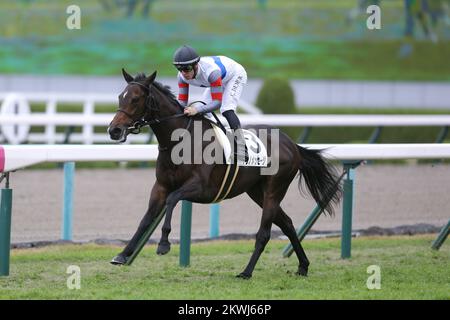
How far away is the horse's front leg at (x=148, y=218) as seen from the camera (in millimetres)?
5973

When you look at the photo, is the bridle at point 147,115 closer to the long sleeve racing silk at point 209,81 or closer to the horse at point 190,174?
the horse at point 190,174

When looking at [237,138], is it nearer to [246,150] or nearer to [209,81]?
[246,150]

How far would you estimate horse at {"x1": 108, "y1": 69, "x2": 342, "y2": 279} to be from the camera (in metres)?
6.05

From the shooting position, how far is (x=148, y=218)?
6.11 metres

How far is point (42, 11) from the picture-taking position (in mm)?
27250

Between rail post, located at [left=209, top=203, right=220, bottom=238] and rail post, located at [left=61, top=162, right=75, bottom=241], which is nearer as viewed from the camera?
rail post, located at [left=61, top=162, right=75, bottom=241]

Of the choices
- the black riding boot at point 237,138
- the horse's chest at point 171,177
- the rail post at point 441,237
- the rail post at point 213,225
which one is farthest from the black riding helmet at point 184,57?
the rail post at point 441,237

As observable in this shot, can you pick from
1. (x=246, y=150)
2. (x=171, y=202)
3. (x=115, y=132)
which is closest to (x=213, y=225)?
(x=246, y=150)

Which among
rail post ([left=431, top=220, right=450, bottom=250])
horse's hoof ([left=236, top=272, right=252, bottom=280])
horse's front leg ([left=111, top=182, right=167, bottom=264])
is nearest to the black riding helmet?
horse's front leg ([left=111, top=182, right=167, bottom=264])

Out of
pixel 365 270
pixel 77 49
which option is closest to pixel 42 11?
pixel 77 49

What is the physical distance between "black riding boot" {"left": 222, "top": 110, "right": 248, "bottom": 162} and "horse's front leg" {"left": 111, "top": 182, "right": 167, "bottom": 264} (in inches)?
23.2

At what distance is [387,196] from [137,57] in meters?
18.5

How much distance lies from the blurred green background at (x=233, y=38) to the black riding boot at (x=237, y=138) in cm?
1948

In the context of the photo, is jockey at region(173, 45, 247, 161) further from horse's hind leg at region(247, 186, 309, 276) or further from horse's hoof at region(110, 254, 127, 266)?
horse's hoof at region(110, 254, 127, 266)
